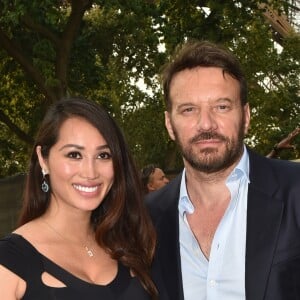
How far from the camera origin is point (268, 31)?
20.6 m

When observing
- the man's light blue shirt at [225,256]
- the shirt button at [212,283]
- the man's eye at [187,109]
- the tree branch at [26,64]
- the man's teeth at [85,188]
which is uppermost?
the tree branch at [26,64]

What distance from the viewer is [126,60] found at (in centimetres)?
2198

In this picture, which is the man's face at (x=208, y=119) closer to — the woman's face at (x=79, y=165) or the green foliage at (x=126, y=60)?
the woman's face at (x=79, y=165)

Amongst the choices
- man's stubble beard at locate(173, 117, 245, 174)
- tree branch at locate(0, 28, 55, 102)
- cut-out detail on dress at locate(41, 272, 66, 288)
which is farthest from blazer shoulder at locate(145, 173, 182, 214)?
tree branch at locate(0, 28, 55, 102)

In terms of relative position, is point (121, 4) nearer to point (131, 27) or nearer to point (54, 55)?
point (131, 27)

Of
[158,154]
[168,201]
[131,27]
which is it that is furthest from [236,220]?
[158,154]

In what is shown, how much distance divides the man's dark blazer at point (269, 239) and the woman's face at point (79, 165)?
0.55 m

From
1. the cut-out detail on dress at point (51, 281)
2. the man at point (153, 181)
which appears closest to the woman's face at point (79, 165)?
the cut-out detail on dress at point (51, 281)

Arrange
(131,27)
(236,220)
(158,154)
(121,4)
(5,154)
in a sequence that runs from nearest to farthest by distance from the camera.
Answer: (236,220), (121,4), (131,27), (5,154), (158,154)

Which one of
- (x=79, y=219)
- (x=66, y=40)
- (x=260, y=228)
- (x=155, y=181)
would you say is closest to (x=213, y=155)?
(x=260, y=228)

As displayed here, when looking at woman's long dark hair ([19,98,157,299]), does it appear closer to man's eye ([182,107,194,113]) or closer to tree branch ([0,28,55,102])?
man's eye ([182,107,194,113])

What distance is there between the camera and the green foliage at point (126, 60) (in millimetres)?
12188

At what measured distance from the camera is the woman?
336 centimetres

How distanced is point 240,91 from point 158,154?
1911 cm
